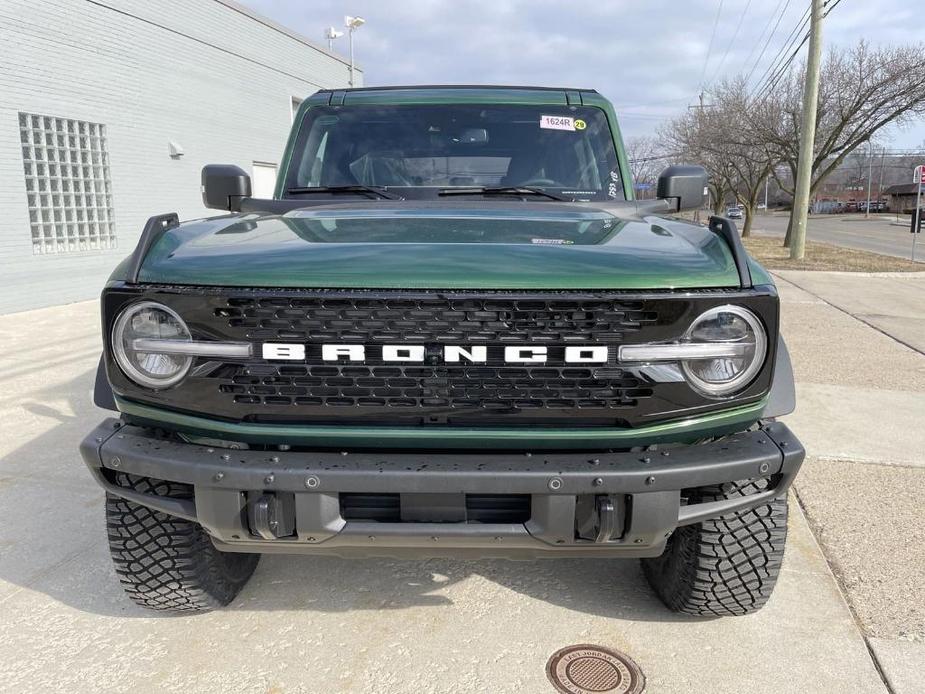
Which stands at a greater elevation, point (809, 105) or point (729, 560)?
point (809, 105)

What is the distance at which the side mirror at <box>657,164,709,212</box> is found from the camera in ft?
11.1

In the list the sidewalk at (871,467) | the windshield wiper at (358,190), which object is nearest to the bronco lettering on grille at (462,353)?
the windshield wiper at (358,190)

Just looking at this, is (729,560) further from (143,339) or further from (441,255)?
(143,339)

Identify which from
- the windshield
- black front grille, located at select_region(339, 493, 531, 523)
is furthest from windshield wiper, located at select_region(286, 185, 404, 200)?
black front grille, located at select_region(339, 493, 531, 523)

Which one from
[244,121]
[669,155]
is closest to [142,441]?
[244,121]

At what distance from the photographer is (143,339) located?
204 centimetres

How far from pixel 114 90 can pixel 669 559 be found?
1215 cm

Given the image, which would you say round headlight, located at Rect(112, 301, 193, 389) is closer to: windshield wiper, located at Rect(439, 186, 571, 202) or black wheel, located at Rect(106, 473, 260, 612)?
→ black wheel, located at Rect(106, 473, 260, 612)

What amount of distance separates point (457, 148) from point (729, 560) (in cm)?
218

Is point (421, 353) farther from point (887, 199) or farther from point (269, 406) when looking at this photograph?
point (887, 199)

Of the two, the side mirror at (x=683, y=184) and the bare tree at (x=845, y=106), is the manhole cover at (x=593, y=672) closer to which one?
the side mirror at (x=683, y=184)

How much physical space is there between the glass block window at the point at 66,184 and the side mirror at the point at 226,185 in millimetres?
8155

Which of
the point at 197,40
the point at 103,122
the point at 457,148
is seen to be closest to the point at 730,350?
the point at 457,148

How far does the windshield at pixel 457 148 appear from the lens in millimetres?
3422
